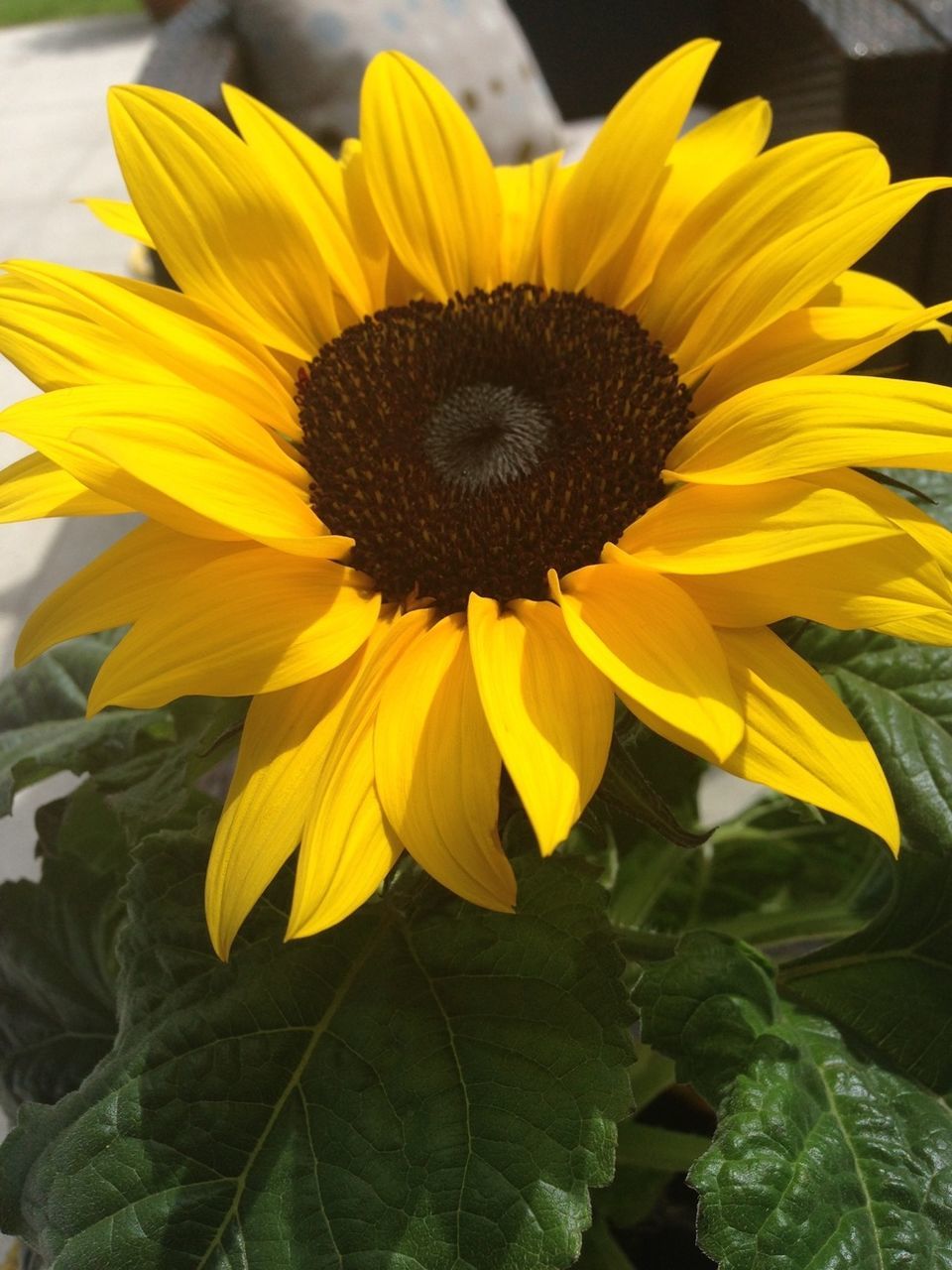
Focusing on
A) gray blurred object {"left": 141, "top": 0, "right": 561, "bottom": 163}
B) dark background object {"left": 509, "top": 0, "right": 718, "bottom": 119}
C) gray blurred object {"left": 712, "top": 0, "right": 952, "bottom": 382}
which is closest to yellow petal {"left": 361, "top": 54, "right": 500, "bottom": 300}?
gray blurred object {"left": 712, "top": 0, "right": 952, "bottom": 382}

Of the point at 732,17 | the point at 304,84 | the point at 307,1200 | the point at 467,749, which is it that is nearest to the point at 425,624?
the point at 467,749

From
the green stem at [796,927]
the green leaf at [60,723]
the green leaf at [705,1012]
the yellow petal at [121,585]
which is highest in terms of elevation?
the yellow petal at [121,585]

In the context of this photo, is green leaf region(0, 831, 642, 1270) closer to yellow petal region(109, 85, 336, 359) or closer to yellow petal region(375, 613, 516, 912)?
yellow petal region(375, 613, 516, 912)

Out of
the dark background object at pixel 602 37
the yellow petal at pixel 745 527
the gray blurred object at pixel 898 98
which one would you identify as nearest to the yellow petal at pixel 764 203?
the yellow petal at pixel 745 527

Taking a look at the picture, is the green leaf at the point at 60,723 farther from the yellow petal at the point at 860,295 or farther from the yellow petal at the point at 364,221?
the yellow petal at the point at 860,295

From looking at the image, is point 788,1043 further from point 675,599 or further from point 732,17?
point 732,17

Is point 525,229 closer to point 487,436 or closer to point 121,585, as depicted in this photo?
point 487,436
